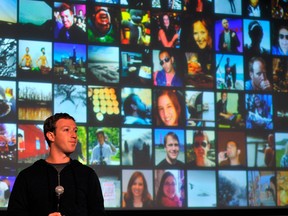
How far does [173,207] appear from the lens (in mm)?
5164

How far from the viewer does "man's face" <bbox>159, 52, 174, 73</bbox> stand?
5.25 metres

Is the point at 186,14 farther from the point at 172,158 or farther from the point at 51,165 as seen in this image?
the point at 51,165

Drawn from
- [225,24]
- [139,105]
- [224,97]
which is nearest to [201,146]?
[224,97]

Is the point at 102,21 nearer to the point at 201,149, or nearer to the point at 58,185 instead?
the point at 201,149

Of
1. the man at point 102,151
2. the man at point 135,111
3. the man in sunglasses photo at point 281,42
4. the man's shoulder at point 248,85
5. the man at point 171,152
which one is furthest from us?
the man in sunglasses photo at point 281,42

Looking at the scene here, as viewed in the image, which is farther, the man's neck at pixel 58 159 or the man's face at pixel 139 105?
the man's face at pixel 139 105

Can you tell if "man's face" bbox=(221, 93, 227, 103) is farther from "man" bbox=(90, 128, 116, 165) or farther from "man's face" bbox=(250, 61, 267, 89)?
"man" bbox=(90, 128, 116, 165)

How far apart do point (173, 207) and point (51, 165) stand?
2.43 metres

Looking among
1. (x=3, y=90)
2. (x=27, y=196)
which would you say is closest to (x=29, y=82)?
(x=3, y=90)

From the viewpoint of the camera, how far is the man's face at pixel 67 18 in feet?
16.3

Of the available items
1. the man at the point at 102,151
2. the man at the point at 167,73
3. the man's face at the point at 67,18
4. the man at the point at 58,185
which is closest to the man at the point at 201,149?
the man at the point at 167,73

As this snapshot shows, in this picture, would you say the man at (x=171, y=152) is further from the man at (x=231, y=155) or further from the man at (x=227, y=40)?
the man at (x=227, y=40)

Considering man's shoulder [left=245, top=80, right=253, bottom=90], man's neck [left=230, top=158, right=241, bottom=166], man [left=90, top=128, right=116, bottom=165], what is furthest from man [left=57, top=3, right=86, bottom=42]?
man's neck [left=230, top=158, right=241, bottom=166]

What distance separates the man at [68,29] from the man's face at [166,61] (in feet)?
2.04
